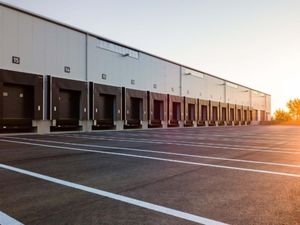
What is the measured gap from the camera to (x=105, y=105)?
24.6 meters

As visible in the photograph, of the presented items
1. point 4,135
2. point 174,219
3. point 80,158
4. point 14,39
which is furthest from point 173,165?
point 14,39

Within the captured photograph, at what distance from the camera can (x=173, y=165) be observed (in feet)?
20.8

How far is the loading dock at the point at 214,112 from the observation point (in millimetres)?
41719

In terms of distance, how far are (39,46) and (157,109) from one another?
15.6 m

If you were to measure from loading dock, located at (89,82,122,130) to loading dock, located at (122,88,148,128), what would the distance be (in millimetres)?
793

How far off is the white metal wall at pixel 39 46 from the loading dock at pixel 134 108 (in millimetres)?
5320

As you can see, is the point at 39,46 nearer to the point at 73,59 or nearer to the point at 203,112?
the point at 73,59

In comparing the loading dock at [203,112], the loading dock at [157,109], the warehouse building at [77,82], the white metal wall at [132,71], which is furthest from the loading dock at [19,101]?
the loading dock at [203,112]

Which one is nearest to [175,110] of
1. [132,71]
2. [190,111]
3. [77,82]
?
[190,111]

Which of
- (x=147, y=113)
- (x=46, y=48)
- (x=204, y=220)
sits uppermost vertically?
(x=46, y=48)

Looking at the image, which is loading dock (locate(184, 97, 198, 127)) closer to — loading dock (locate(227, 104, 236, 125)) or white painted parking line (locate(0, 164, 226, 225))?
loading dock (locate(227, 104, 236, 125))

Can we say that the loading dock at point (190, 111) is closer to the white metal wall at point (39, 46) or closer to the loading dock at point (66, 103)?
the loading dock at point (66, 103)

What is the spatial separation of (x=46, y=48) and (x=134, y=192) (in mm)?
17324

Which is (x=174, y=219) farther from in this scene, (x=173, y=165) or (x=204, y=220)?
(x=173, y=165)
